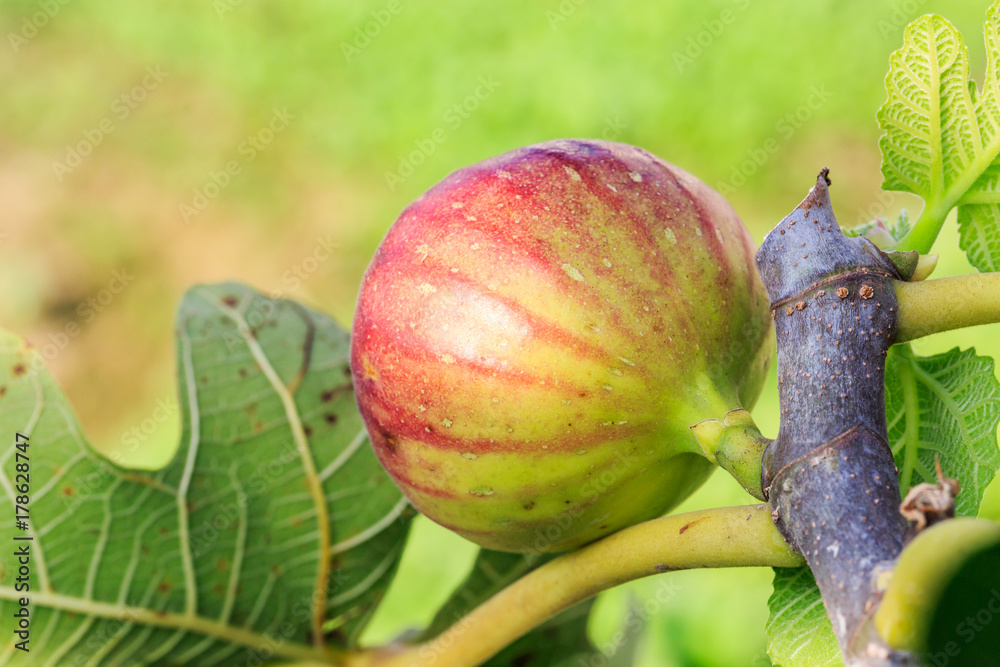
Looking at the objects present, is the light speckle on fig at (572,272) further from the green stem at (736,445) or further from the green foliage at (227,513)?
the green foliage at (227,513)

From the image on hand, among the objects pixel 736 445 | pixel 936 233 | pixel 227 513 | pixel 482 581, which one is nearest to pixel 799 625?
pixel 736 445

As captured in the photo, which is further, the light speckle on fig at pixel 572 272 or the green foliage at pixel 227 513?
the green foliage at pixel 227 513

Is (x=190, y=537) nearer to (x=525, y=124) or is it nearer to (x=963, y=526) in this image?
(x=963, y=526)

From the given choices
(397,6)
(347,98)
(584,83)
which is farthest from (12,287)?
(584,83)

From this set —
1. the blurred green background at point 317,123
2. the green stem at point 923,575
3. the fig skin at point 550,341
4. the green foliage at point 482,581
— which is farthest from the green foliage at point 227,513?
the blurred green background at point 317,123

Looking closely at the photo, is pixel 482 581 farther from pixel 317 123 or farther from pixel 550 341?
pixel 317 123

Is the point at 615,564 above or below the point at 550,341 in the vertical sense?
below

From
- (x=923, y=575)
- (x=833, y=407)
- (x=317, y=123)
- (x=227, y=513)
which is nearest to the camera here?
(x=923, y=575)
